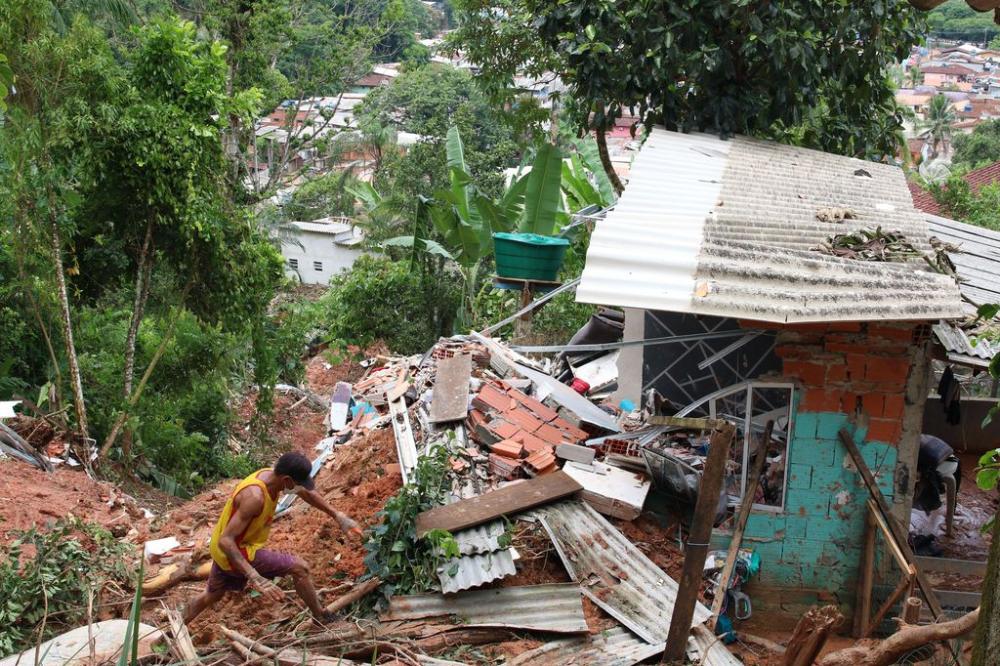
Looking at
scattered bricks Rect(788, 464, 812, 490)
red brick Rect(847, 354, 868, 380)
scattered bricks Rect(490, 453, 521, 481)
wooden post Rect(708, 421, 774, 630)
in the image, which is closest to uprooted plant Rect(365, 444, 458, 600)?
scattered bricks Rect(490, 453, 521, 481)

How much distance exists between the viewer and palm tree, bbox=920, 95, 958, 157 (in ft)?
141

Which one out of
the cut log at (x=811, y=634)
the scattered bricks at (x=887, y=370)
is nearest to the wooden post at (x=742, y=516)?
the scattered bricks at (x=887, y=370)

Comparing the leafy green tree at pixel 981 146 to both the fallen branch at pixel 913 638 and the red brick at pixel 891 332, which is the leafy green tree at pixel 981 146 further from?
the fallen branch at pixel 913 638

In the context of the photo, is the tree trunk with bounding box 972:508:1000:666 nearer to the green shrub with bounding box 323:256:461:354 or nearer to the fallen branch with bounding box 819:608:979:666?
the fallen branch with bounding box 819:608:979:666

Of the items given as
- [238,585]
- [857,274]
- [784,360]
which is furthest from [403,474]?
[857,274]

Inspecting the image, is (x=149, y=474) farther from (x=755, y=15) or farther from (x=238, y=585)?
(x=755, y=15)

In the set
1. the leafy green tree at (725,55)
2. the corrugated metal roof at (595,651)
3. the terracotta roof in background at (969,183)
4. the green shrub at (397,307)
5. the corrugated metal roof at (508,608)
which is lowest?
the green shrub at (397,307)

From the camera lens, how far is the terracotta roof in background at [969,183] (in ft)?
68.7

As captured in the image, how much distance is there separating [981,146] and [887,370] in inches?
1312

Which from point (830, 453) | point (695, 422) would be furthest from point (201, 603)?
point (830, 453)

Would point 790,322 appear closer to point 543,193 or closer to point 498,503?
point 498,503

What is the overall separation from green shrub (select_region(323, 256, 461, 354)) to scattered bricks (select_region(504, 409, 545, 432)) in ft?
24.1

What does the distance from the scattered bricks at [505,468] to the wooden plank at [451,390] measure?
2.13ft

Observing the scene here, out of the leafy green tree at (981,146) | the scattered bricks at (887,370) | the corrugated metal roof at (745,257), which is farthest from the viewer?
the leafy green tree at (981,146)
